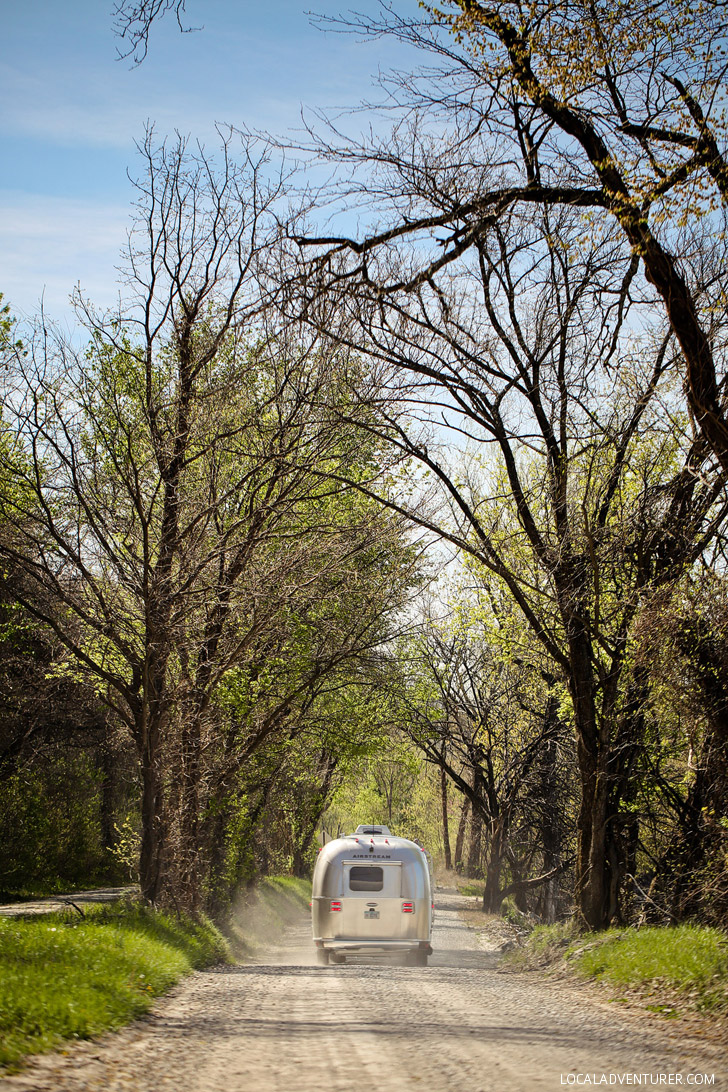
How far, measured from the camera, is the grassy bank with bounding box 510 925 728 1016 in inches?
356

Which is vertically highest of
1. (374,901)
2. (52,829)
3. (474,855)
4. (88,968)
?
(52,829)

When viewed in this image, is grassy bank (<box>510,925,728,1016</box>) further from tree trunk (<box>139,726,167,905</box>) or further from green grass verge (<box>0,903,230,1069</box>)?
tree trunk (<box>139,726,167,905</box>)

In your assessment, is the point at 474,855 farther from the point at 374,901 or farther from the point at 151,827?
the point at 151,827

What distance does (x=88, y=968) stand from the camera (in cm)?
855

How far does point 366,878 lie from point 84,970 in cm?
942

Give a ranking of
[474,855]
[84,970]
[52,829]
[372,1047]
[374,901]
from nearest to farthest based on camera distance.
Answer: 1. [372,1047]
2. [84,970]
3. [374,901]
4. [52,829]
5. [474,855]

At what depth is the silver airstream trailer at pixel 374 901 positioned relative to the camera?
16.9 m

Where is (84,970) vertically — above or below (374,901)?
above

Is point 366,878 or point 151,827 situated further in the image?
point 366,878

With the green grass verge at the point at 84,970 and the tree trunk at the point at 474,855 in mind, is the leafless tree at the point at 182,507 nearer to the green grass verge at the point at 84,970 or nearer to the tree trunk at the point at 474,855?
the green grass verge at the point at 84,970

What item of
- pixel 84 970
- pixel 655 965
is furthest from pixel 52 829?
pixel 655 965

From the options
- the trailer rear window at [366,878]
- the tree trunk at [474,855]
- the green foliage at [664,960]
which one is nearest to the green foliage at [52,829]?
the trailer rear window at [366,878]

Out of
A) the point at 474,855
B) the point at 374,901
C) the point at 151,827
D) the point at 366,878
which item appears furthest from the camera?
the point at 474,855

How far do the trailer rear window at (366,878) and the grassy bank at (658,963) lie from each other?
3678mm
